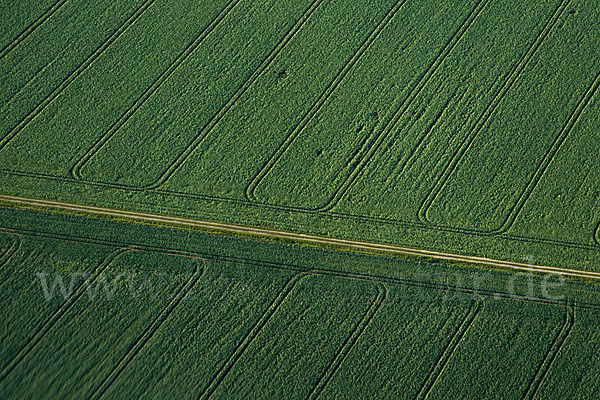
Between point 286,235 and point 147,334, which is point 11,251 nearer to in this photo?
point 147,334

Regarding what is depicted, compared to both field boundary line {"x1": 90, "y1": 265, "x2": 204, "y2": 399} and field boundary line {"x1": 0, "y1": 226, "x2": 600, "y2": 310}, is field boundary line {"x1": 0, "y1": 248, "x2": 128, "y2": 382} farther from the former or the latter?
field boundary line {"x1": 90, "y1": 265, "x2": 204, "y2": 399}

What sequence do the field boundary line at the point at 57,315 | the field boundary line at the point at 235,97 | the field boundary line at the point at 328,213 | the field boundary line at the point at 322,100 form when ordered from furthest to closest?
the field boundary line at the point at 235,97
the field boundary line at the point at 322,100
the field boundary line at the point at 328,213
the field boundary line at the point at 57,315

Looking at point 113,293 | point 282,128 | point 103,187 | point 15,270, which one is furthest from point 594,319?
point 15,270

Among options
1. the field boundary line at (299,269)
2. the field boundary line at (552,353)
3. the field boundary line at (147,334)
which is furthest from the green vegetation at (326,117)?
the field boundary line at (147,334)

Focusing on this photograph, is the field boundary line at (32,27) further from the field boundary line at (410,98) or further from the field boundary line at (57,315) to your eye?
the field boundary line at (410,98)

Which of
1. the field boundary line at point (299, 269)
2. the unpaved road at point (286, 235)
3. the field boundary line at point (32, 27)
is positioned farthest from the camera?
the field boundary line at point (32, 27)

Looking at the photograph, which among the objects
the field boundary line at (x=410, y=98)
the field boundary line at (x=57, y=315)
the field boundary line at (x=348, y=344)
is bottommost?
the field boundary line at (x=57, y=315)

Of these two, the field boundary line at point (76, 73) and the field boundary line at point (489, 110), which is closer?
the field boundary line at point (489, 110)

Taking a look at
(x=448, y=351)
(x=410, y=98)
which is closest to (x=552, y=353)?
(x=448, y=351)
